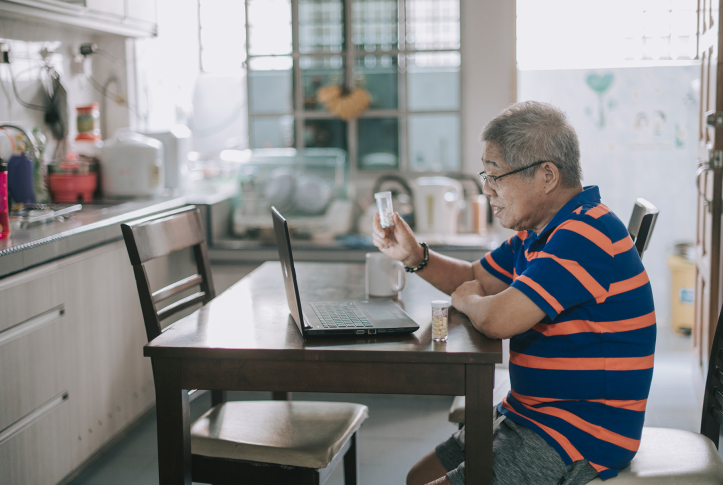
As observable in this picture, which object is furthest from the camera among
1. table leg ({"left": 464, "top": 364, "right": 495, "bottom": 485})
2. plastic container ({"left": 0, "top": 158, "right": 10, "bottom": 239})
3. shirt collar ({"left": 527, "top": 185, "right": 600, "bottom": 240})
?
plastic container ({"left": 0, "top": 158, "right": 10, "bottom": 239})

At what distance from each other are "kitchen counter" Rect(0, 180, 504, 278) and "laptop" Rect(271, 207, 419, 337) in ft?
3.04

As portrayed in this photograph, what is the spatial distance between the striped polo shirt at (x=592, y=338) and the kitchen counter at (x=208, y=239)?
1423 mm

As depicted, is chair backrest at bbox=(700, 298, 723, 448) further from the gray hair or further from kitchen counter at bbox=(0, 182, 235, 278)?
kitchen counter at bbox=(0, 182, 235, 278)

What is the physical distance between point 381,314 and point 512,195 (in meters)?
0.37

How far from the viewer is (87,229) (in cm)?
230

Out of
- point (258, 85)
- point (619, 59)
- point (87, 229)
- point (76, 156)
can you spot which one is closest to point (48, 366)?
point (87, 229)

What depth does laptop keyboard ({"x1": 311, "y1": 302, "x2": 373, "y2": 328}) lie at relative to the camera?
1.38 meters

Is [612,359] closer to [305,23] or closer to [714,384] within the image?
[714,384]

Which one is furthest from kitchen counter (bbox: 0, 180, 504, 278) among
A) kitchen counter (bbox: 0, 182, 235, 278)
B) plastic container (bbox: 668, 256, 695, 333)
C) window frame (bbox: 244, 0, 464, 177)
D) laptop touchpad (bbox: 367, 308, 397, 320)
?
plastic container (bbox: 668, 256, 695, 333)

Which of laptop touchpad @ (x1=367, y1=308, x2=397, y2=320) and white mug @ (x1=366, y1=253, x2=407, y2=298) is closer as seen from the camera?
laptop touchpad @ (x1=367, y1=308, x2=397, y2=320)

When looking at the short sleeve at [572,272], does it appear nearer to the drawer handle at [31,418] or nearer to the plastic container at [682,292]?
the drawer handle at [31,418]

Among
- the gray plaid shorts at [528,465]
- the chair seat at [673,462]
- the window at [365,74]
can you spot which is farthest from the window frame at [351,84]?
the gray plaid shorts at [528,465]

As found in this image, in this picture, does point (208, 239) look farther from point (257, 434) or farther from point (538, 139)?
point (538, 139)

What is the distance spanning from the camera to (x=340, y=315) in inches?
57.7
